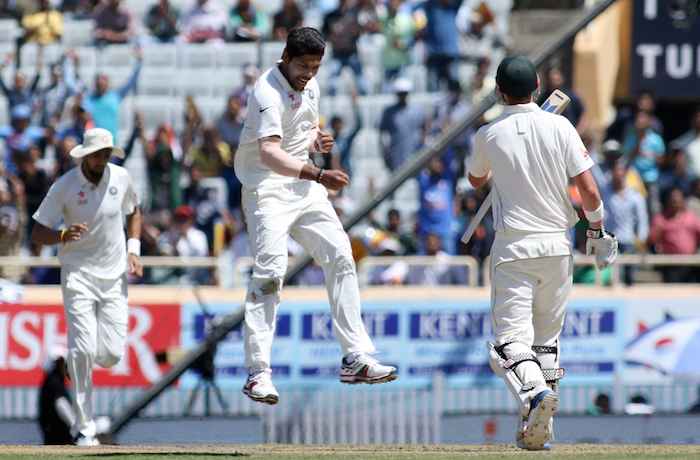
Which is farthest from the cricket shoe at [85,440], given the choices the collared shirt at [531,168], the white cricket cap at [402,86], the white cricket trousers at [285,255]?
the white cricket cap at [402,86]

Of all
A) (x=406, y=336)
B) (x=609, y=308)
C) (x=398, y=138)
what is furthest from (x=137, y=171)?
(x=609, y=308)

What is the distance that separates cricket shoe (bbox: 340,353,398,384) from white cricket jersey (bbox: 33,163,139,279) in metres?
2.25

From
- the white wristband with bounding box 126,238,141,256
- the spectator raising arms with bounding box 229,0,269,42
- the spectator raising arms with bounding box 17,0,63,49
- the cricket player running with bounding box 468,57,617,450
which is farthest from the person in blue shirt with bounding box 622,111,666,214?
the cricket player running with bounding box 468,57,617,450

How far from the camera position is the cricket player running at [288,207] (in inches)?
428

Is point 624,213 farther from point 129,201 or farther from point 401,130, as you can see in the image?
point 129,201

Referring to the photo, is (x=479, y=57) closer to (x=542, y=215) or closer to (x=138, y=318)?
(x=138, y=318)

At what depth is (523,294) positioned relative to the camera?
1059 cm

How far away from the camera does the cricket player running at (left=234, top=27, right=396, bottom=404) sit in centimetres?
1088

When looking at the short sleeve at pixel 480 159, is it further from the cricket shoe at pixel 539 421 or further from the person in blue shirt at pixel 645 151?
the person in blue shirt at pixel 645 151

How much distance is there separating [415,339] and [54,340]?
3.31m

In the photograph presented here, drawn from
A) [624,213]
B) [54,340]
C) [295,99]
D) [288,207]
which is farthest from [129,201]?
[624,213]

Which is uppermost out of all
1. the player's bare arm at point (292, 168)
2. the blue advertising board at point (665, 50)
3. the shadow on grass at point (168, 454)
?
the blue advertising board at point (665, 50)

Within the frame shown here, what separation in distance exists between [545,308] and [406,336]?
716cm

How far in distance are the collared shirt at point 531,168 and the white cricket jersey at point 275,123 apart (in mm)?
1120
